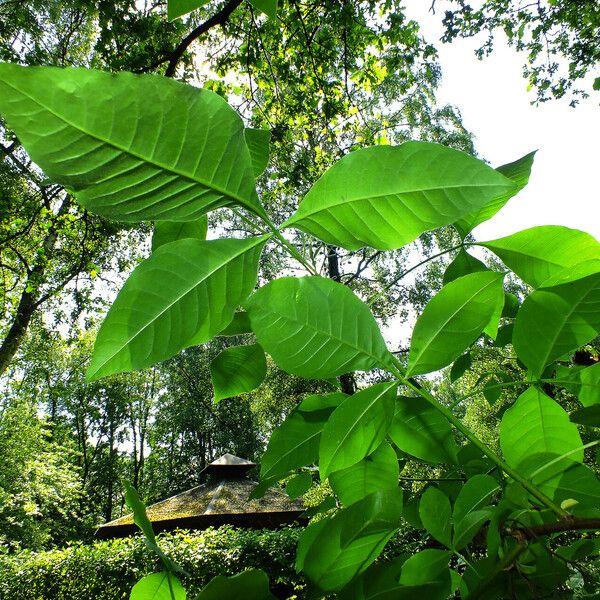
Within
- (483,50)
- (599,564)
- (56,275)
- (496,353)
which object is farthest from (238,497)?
(599,564)

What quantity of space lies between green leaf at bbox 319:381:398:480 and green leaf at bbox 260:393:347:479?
0.29ft

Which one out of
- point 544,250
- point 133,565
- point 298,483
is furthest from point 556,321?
point 133,565

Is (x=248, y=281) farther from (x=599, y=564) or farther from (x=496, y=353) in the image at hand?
(x=496, y=353)

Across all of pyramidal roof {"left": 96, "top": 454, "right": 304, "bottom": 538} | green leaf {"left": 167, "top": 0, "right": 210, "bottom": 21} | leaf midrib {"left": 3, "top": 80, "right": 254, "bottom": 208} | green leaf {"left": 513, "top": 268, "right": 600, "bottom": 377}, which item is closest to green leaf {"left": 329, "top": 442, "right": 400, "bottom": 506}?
green leaf {"left": 513, "top": 268, "right": 600, "bottom": 377}

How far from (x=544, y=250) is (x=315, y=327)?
22 cm

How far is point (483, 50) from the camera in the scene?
6.77 metres

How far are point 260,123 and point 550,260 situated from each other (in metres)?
5.54

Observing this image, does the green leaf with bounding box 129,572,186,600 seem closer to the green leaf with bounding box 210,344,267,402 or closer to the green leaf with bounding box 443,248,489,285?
the green leaf with bounding box 210,344,267,402

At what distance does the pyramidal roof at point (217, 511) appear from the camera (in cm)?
979

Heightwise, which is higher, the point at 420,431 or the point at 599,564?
the point at 420,431

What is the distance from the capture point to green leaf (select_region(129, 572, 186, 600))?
1.11ft

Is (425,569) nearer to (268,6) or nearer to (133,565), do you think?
(268,6)

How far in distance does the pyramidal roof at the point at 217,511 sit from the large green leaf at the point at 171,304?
10.1 m

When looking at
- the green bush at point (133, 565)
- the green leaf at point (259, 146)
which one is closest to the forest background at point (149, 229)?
the green leaf at point (259, 146)
